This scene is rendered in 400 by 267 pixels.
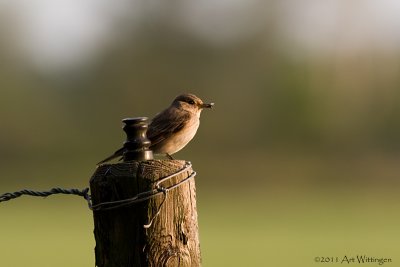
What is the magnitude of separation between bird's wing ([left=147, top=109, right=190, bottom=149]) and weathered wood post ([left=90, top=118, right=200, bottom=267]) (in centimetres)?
374

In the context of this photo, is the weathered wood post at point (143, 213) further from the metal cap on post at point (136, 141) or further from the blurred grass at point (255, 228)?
the blurred grass at point (255, 228)

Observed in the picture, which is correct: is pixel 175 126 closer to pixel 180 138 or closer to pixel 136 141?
pixel 180 138

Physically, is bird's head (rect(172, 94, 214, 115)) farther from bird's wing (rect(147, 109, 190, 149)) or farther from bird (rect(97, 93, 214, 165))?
bird's wing (rect(147, 109, 190, 149))

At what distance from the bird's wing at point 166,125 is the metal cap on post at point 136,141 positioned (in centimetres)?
364

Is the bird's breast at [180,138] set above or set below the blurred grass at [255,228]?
below

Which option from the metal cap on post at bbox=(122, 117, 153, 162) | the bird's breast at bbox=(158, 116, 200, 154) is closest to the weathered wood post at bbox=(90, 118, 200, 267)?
the metal cap on post at bbox=(122, 117, 153, 162)

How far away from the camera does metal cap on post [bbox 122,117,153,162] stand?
3.78 m

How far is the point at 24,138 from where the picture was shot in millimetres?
41188

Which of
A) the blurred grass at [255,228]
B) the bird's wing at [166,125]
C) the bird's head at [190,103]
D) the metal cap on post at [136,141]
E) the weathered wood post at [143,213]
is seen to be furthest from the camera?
the blurred grass at [255,228]

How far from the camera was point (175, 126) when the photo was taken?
776 cm

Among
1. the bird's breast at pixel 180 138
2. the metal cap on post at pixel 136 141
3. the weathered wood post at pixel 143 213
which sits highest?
the bird's breast at pixel 180 138

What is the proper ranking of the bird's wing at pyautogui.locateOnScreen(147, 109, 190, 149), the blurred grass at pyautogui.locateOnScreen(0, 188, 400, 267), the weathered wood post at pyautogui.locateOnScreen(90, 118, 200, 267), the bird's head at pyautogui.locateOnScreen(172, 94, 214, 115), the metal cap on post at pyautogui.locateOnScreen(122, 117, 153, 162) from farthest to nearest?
1. the blurred grass at pyautogui.locateOnScreen(0, 188, 400, 267)
2. the bird's head at pyautogui.locateOnScreen(172, 94, 214, 115)
3. the bird's wing at pyautogui.locateOnScreen(147, 109, 190, 149)
4. the metal cap on post at pyautogui.locateOnScreen(122, 117, 153, 162)
5. the weathered wood post at pyautogui.locateOnScreen(90, 118, 200, 267)

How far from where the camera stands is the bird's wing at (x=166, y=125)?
24.9 feet

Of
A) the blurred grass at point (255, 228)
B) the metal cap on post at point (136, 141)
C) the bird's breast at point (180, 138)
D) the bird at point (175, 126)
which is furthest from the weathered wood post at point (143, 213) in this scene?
the blurred grass at point (255, 228)
